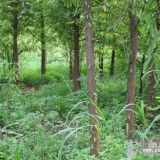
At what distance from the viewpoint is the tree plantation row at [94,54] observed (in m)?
3.03

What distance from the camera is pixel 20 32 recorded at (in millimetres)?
11016

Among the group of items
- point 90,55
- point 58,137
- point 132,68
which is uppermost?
point 90,55

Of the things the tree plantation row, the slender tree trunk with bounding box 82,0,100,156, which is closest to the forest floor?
the tree plantation row

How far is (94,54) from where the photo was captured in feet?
10.7

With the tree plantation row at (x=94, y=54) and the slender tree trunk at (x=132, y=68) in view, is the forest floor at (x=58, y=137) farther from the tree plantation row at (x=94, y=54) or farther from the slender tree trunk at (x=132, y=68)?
the slender tree trunk at (x=132, y=68)

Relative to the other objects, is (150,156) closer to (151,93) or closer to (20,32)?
(151,93)

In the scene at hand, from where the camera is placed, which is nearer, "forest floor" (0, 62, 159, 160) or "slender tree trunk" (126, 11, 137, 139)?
"forest floor" (0, 62, 159, 160)

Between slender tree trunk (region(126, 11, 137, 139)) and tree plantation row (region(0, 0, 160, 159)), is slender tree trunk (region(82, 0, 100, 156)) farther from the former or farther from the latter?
slender tree trunk (region(126, 11, 137, 139))

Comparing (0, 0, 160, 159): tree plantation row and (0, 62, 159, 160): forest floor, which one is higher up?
(0, 0, 160, 159): tree plantation row

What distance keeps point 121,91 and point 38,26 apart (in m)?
6.06

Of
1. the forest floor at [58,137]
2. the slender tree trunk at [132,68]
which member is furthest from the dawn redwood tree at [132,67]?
the forest floor at [58,137]

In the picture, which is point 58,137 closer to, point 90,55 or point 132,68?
point 90,55

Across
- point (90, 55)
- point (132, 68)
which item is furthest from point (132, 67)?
point (90, 55)

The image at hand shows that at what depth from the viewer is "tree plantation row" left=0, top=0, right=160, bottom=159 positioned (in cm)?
303
